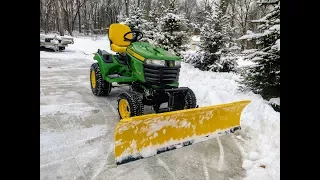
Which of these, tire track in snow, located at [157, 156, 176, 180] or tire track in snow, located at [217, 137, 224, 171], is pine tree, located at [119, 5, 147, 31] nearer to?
tire track in snow, located at [217, 137, 224, 171]

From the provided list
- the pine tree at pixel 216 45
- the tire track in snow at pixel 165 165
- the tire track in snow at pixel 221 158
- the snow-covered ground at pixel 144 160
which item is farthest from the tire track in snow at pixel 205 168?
the pine tree at pixel 216 45

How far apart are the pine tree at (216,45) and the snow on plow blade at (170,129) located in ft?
22.2

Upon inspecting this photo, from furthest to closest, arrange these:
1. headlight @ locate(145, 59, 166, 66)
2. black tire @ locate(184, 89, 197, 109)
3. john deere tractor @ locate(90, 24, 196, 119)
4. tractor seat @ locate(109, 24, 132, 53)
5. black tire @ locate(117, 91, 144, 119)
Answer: tractor seat @ locate(109, 24, 132, 53) < black tire @ locate(184, 89, 197, 109) < headlight @ locate(145, 59, 166, 66) < john deere tractor @ locate(90, 24, 196, 119) < black tire @ locate(117, 91, 144, 119)

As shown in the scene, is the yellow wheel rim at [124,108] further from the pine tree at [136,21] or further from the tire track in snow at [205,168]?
the pine tree at [136,21]

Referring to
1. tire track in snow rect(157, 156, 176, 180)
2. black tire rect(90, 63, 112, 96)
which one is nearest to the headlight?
tire track in snow rect(157, 156, 176, 180)

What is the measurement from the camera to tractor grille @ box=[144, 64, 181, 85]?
4.73 m

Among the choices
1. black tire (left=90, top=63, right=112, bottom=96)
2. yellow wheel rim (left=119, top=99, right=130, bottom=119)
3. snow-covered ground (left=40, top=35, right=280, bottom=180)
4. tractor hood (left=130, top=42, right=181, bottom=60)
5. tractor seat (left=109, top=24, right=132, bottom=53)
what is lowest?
snow-covered ground (left=40, top=35, right=280, bottom=180)

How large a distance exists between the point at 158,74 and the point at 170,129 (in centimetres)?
118

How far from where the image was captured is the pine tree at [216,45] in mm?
11281

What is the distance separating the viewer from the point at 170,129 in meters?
3.92

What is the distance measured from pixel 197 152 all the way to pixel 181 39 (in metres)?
9.33

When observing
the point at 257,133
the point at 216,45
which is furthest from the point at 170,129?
the point at 216,45

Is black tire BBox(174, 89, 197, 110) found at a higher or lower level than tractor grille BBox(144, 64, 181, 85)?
lower
